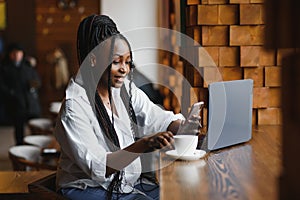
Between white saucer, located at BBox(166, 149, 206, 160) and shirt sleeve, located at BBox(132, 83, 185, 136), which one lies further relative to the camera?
shirt sleeve, located at BBox(132, 83, 185, 136)

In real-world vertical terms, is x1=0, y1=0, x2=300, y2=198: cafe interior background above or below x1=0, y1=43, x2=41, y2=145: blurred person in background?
above

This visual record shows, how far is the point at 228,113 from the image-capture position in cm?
254

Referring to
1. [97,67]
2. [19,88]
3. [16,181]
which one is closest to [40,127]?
[19,88]

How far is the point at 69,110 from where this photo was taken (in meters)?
2.45

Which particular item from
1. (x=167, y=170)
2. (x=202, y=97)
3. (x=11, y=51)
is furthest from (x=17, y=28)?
(x=167, y=170)

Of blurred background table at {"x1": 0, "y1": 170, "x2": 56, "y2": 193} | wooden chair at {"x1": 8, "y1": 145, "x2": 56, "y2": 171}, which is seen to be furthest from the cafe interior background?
blurred background table at {"x1": 0, "y1": 170, "x2": 56, "y2": 193}

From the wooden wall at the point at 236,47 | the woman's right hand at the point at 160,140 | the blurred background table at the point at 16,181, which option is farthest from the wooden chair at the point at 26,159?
the woman's right hand at the point at 160,140

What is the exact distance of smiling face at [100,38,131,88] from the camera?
2562 mm

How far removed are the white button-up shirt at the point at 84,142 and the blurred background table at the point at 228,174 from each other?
0.86 ft

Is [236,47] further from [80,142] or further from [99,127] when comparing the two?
[80,142]

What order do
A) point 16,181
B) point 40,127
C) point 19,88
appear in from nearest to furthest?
point 16,181 < point 40,127 < point 19,88

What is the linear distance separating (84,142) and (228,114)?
0.62m

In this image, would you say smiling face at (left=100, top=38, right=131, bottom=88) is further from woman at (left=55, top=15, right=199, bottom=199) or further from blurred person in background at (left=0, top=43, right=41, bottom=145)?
blurred person in background at (left=0, top=43, right=41, bottom=145)

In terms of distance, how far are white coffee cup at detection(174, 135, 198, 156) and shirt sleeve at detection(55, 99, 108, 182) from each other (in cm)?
30
